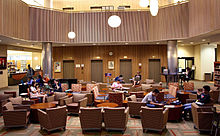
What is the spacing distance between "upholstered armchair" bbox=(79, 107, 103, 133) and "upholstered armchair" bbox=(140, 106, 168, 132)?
1349mm

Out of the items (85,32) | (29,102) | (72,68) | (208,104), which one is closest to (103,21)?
(85,32)

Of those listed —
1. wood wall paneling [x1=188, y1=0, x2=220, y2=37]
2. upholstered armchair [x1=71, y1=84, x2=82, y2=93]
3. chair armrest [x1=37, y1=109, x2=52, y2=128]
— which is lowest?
chair armrest [x1=37, y1=109, x2=52, y2=128]

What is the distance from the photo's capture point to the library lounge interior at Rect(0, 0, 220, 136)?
19.5 ft

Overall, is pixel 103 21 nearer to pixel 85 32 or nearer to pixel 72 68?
pixel 85 32

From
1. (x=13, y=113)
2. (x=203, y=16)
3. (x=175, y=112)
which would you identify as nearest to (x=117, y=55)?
(x=203, y=16)

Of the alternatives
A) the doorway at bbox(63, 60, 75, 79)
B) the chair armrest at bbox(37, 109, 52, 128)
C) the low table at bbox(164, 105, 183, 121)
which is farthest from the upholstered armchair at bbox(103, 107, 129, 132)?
Answer: the doorway at bbox(63, 60, 75, 79)

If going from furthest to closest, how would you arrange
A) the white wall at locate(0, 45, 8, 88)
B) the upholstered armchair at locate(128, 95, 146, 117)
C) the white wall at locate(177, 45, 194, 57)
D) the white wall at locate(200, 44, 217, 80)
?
the white wall at locate(177, 45, 194, 57), the white wall at locate(200, 44, 217, 80), the white wall at locate(0, 45, 8, 88), the upholstered armchair at locate(128, 95, 146, 117)

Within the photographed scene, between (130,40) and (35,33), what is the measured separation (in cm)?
681

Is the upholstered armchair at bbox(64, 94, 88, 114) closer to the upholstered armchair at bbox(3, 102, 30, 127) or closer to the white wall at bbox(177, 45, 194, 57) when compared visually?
the upholstered armchair at bbox(3, 102, 30, 127)

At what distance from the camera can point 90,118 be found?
19.2 ft

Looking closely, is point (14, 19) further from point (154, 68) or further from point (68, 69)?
point (154, 68)

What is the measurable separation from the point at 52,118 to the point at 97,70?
42.1ft

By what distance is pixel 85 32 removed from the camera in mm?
14750

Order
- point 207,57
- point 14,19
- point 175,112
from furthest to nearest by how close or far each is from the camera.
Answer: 1. point 207,57
2. point 14,19
3. point 175,112
